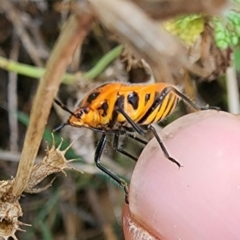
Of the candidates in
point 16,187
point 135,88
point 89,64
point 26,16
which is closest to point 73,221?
point 89,64

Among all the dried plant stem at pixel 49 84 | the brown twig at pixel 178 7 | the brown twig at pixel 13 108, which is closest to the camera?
the brown twig at pixel 178 7

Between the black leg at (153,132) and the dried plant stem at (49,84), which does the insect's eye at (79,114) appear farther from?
the dried plant stem at (49,84)

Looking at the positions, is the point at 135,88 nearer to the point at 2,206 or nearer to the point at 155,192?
the point at 155,192

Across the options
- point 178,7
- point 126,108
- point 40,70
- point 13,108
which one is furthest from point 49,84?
point 13,108

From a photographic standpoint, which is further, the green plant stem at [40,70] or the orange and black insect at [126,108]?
the green plant stem at [40,70]

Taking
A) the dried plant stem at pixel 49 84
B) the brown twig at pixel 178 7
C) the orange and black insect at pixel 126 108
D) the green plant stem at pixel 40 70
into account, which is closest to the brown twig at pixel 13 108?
the green plant stem at pixel 40 70

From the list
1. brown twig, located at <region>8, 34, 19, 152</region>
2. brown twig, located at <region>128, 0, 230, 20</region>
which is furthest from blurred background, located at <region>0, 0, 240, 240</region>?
brown twig, located at <region>128, 0, 230, 20</region>

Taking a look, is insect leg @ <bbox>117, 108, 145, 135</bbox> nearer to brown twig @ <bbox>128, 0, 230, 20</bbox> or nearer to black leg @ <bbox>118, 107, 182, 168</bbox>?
black leg @ <bbox>118, 107, 182, 168</bbox>
